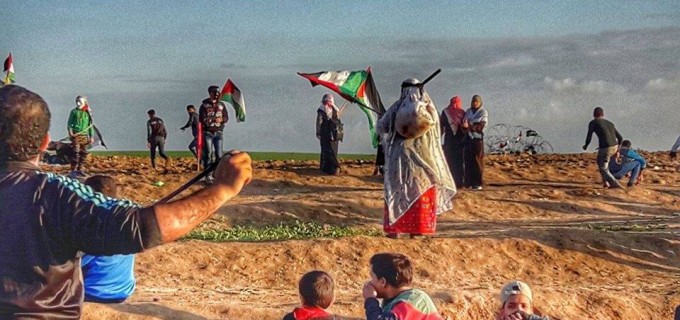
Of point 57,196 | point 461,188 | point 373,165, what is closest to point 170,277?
point 57,196

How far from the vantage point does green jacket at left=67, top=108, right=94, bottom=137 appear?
70.2 feet

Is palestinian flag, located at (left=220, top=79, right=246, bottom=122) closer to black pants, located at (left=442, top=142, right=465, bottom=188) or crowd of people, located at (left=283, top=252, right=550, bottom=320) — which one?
black pants, located at (left=442, top=142, right=465, bottom=188)

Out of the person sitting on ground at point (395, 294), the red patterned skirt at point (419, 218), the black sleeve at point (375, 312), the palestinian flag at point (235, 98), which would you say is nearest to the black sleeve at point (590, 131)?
the palestinian flag at point (235, 98)

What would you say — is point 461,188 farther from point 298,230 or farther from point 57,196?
point 57,196

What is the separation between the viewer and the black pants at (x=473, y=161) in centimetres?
1927

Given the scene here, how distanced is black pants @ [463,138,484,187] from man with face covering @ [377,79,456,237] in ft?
23.6

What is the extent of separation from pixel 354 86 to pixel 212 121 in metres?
2.75

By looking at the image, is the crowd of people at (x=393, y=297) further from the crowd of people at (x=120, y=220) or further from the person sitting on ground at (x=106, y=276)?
the person sitting on ground at (x=106, y=276)

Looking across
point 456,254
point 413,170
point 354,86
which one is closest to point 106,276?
point 413,170

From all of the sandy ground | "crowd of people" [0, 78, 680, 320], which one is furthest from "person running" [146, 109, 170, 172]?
"crowd of people" [0, 78, 680, 320]

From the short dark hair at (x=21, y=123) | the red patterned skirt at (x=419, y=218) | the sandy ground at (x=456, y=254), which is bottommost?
the sandy ground at (x=456, y=254)

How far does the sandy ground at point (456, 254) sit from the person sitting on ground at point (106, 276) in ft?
3.91

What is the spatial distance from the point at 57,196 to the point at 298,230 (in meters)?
11.2

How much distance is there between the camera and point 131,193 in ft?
63.7
